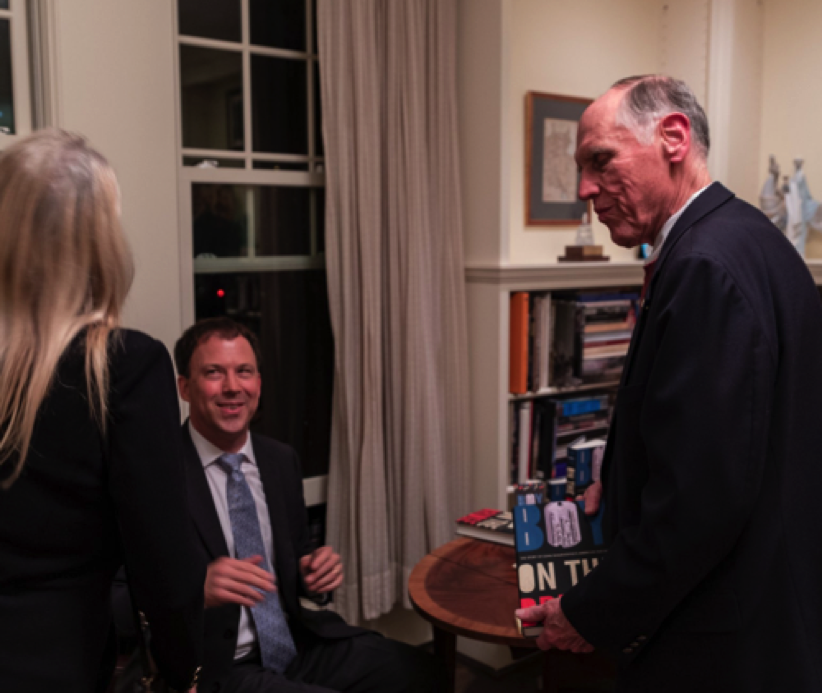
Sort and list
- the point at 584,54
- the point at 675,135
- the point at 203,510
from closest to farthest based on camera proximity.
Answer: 1. the point at 675,135
2. the point at 203,510
3. the point at 584,54

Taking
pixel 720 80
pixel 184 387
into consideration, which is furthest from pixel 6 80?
pixel 720 80

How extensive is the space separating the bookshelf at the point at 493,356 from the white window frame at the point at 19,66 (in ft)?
5.05

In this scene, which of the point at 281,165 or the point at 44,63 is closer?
the point at 44,63

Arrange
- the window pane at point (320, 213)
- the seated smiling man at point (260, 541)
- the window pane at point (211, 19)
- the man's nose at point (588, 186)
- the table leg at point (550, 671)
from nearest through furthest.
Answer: the man's nose at point (588, 186) → the seated smiling man at point (260, 541) → the table leg at point (550, 671) → the window pane at point (211, 19) → the window pane at point (320, 213)

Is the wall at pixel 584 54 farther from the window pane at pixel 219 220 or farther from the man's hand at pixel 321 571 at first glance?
the man's hand at pixel 321 571

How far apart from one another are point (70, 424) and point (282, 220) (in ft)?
5.88

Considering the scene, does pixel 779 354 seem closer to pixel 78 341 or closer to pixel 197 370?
pixel 78 341

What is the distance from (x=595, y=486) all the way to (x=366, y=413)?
3.83 ft

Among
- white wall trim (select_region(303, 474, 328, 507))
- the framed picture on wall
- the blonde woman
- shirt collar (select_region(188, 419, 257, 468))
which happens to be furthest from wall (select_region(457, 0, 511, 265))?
the blonde woman

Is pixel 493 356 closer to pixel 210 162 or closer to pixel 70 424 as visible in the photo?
pixel 210 162

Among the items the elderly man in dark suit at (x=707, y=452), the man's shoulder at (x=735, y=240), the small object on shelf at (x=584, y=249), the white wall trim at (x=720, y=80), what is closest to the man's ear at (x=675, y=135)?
the elderly man in dark suit at (x=707, y=452)

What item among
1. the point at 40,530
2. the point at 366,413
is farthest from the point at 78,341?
the point at 366,413

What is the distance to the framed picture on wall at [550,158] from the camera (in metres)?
3.25

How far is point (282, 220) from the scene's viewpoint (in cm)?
283
